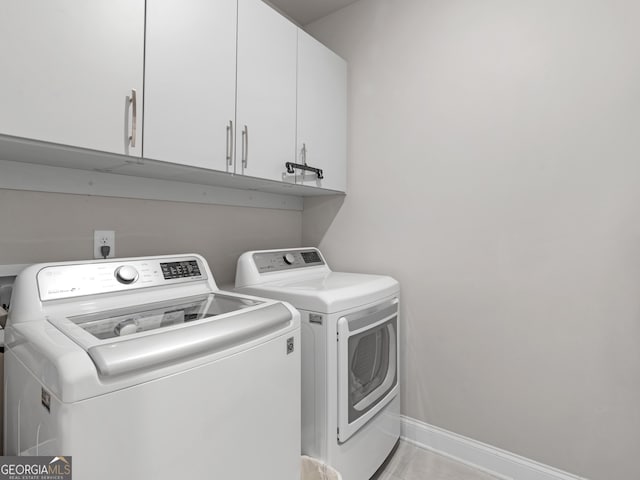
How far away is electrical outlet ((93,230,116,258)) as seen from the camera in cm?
144

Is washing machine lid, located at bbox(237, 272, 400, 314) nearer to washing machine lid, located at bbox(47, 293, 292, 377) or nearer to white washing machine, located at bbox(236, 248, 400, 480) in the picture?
white washing machine, located at bbox(236, 248, 400, 480)

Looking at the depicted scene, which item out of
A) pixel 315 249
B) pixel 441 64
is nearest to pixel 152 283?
pixel 315 249

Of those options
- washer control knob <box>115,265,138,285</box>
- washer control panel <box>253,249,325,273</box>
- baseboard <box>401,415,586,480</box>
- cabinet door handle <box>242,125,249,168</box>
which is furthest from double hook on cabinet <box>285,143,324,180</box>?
baseboard <box>401,415,586,480</box>

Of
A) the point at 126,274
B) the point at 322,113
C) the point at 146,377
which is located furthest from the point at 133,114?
the point at 322,113

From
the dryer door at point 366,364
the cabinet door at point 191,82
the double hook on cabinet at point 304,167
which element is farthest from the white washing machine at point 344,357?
the cabinet door at point 191,82

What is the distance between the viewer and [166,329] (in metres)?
0.91

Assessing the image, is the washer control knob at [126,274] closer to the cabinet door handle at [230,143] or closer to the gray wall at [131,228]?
the gray wall at [131,228]

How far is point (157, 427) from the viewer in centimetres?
79

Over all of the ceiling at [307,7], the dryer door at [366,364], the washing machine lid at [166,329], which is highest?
the ceiling at [307,7]

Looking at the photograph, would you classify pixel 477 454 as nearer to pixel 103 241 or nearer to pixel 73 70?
pixel 103 241

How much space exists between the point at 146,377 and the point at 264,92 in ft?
4.32

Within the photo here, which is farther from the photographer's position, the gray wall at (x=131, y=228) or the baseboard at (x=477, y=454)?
the baseboard at (x=477, y=454)

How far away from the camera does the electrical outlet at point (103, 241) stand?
4.71ft

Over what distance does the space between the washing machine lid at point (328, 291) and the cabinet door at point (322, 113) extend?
566mm
